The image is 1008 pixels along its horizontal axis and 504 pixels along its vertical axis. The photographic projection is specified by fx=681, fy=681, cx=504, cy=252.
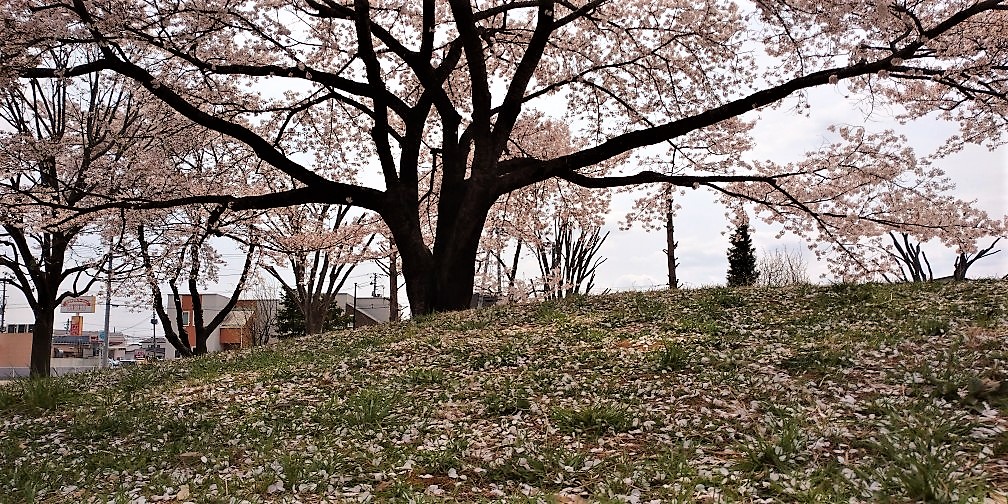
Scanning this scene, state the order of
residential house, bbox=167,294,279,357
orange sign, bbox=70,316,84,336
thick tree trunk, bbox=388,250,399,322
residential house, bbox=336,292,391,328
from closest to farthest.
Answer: thick tree trunk, bbox=388,250,399,322
residential house, bbox=167,294,279,357
orange sign, bbox=70,316,84,336
residential house, bbox=336,292,391,328

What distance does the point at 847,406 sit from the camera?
16.4ft

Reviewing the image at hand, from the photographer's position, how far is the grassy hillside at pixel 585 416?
410 cm

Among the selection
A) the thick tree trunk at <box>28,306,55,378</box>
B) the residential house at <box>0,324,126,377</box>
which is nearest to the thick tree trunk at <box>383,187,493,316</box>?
the thick tree trunk at <box>28,306,55,378</box>

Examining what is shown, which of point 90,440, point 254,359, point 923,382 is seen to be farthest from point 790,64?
point 90,440

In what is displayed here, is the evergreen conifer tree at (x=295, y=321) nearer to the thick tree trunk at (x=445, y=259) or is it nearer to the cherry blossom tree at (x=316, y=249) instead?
the cherry blossom tree at (x=316, y=249)

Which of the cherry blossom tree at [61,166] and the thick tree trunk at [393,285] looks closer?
the cherry blossom tree at [61,166]

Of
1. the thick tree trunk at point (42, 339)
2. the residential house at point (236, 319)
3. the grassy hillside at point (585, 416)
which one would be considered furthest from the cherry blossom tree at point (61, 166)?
the residential house at point (236, 319)

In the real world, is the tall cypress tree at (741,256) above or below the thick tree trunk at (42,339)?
above

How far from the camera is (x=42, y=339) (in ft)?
57.9

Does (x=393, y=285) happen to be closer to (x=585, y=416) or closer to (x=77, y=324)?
(x=585, y=416)

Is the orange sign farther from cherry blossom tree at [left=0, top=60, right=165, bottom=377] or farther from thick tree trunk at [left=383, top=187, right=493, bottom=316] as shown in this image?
thick tree trunk at [left=383, top=187, right=493, bottom=316]

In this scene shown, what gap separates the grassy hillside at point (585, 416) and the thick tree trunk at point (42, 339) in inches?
426

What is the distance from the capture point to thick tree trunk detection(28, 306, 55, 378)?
17391mm

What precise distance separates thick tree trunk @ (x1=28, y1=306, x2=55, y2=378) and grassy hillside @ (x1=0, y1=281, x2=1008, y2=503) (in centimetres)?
1083
